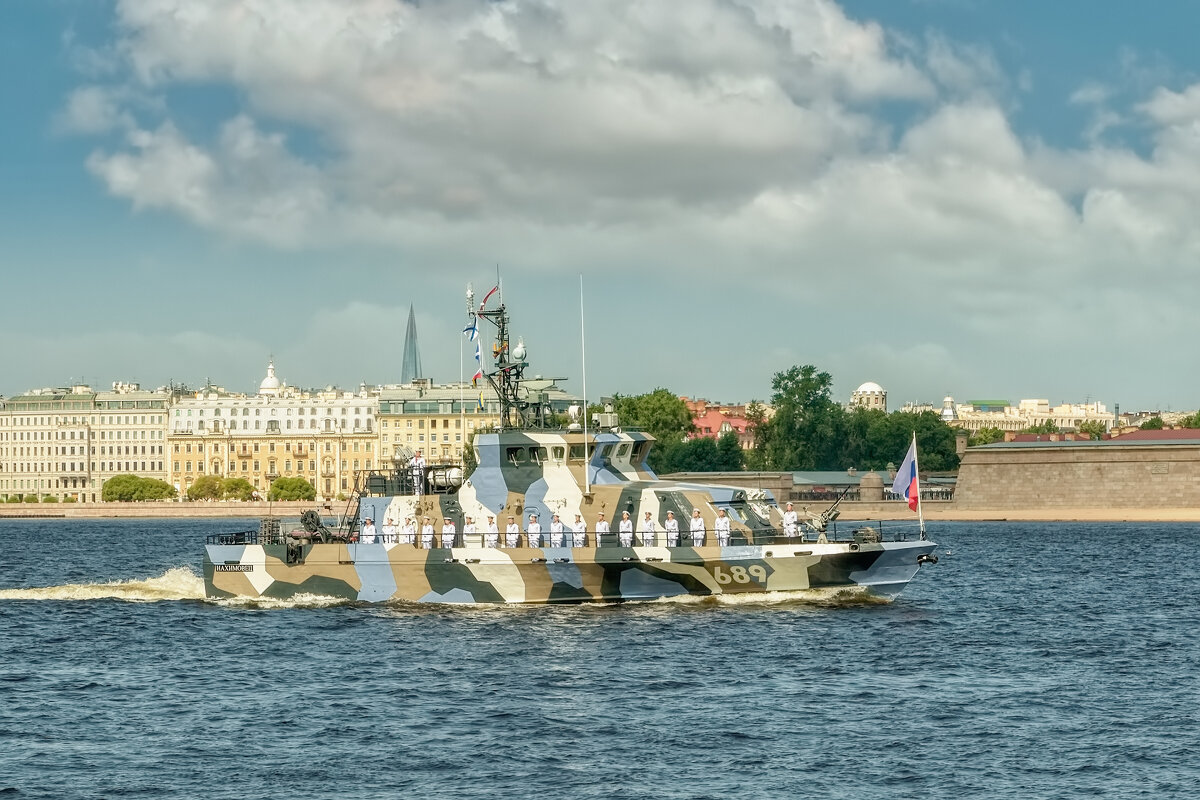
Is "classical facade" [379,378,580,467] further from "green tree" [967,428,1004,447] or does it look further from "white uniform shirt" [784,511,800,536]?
"white uniform shirt" [784,511,800,536]

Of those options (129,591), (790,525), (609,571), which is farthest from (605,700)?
(129,591)

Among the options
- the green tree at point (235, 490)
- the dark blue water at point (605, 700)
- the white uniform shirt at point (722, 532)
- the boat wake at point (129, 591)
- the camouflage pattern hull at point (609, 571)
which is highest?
the green tree at point (235, 490)

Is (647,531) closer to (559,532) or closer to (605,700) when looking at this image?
(559,532)

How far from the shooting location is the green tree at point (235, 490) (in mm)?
154875

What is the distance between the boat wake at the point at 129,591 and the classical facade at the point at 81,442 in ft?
465

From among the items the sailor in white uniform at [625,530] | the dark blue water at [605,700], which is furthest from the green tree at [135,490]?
the sailor in white uniform at [625,530]

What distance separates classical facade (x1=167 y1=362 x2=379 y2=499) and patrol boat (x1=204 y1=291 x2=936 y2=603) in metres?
135

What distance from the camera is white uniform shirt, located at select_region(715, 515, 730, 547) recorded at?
3659 centimetres

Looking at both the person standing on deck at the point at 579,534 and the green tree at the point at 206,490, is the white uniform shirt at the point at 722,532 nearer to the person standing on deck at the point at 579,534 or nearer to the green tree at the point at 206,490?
the person standing on deck at the point at 579,534

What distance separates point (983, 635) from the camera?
34969mm

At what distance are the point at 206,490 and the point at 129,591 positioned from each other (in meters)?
115

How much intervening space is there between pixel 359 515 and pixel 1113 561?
111 feet

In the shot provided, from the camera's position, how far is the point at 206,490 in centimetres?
15750

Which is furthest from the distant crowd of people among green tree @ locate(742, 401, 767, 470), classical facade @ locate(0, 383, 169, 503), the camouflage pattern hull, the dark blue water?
classical facade @ locate(0, 383, 169, 503)
